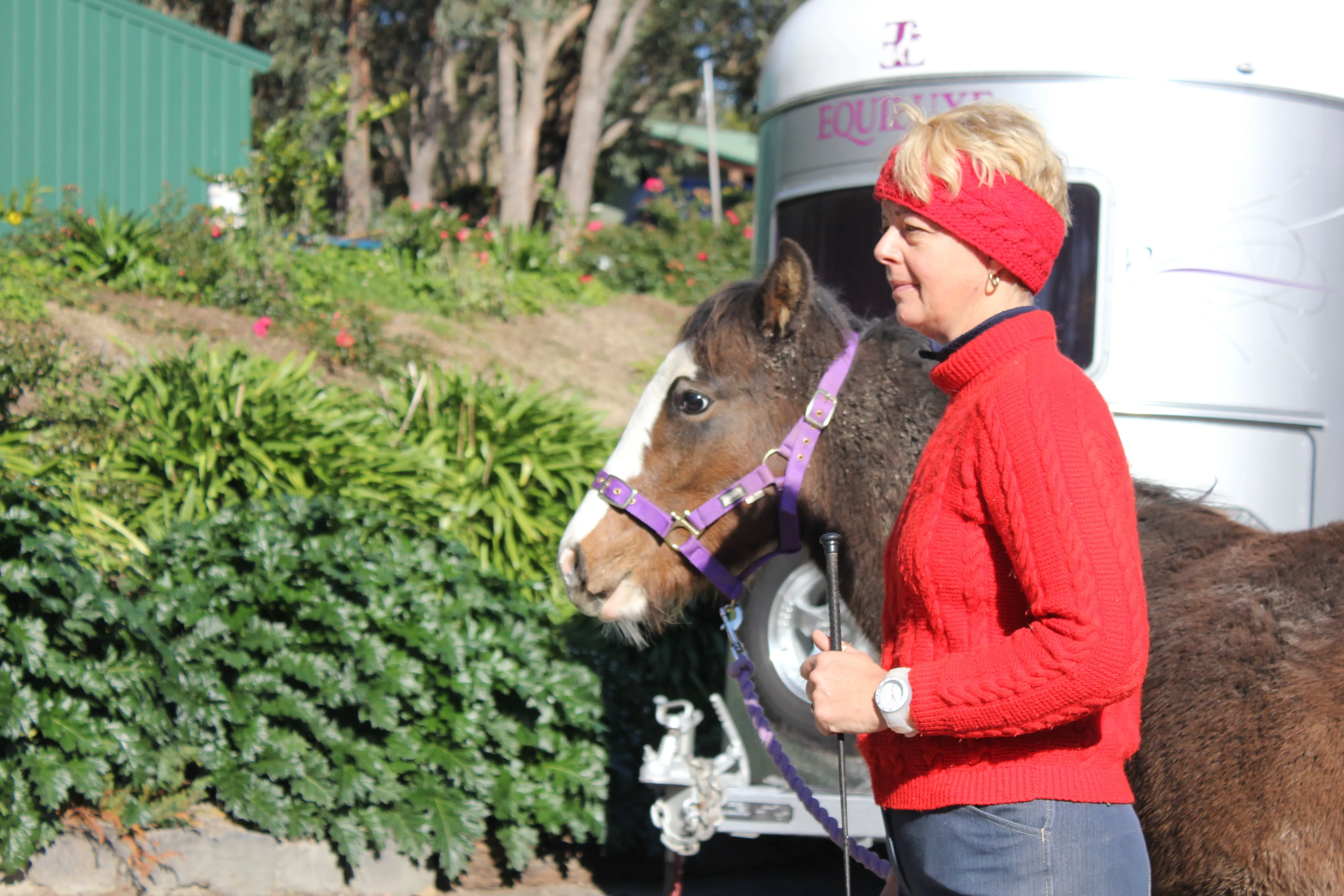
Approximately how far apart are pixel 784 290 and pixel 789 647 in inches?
70.2

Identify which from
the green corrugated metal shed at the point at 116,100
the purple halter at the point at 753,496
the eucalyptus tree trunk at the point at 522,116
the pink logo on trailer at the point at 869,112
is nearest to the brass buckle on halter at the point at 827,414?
the purple halter at the point at 753,496

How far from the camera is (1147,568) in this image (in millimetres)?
2350

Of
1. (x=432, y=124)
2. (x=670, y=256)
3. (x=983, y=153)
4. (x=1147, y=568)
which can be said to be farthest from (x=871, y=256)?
(x=432, y=124)

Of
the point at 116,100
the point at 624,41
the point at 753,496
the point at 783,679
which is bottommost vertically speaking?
the point at 783,679

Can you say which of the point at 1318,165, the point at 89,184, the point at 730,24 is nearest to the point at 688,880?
the point at 1318,165

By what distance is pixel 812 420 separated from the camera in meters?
2.52

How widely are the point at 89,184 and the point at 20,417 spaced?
5.98m

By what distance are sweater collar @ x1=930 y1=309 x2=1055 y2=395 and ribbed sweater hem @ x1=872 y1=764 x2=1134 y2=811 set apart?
22.0 inches

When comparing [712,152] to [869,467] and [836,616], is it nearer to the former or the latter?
[869,467]

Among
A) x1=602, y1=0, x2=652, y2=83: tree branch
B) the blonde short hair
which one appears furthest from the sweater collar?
x1=602, y1=0, x2=652, y2=83: tree branch

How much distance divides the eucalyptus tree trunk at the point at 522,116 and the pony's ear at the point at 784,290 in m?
15.9

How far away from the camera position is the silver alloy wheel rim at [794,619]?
152 inches

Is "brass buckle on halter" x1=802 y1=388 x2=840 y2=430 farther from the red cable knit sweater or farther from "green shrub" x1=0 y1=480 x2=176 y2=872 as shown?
"green shrub" x1=0 y1=480 x2=176 y2=872

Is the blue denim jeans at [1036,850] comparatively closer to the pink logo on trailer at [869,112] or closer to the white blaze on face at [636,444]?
the white blaze on face at [636,444]
